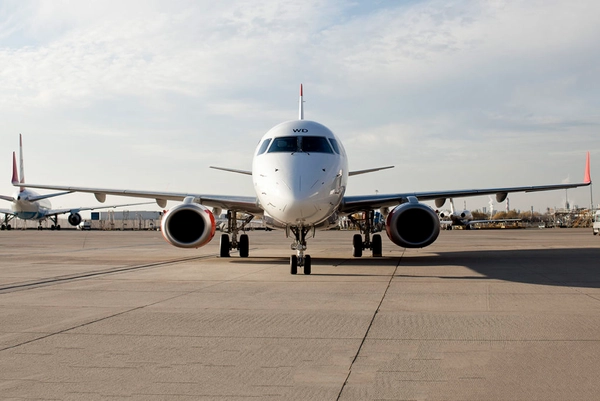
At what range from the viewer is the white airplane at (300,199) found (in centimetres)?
1259

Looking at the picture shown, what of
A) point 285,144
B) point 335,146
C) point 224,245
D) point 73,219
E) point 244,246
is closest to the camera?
point 285,144

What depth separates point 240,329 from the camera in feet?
21.7

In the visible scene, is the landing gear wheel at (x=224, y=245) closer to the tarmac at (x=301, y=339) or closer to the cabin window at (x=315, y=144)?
the cabin window at (x=315, y=144)

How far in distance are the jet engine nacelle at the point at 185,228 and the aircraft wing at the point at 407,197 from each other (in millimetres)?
3624

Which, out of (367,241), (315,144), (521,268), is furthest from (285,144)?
(367,241)

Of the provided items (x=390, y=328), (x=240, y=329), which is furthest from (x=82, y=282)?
(x=390, y=328)

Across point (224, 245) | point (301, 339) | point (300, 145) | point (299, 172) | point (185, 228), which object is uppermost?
point (300, 145)

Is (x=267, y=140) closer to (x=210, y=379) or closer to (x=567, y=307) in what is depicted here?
(x=567, y=307)

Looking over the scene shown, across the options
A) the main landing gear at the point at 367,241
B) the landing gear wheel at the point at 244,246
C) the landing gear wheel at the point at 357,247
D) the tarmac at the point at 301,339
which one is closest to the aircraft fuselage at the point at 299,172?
the tarmac at the point at 301,339

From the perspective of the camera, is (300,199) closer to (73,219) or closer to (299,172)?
(299,172)

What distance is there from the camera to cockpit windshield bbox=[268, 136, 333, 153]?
44.5 ft

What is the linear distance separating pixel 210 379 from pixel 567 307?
17.5ft

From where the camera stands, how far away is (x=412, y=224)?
1605 centimetres

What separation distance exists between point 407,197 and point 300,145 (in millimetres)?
4948
